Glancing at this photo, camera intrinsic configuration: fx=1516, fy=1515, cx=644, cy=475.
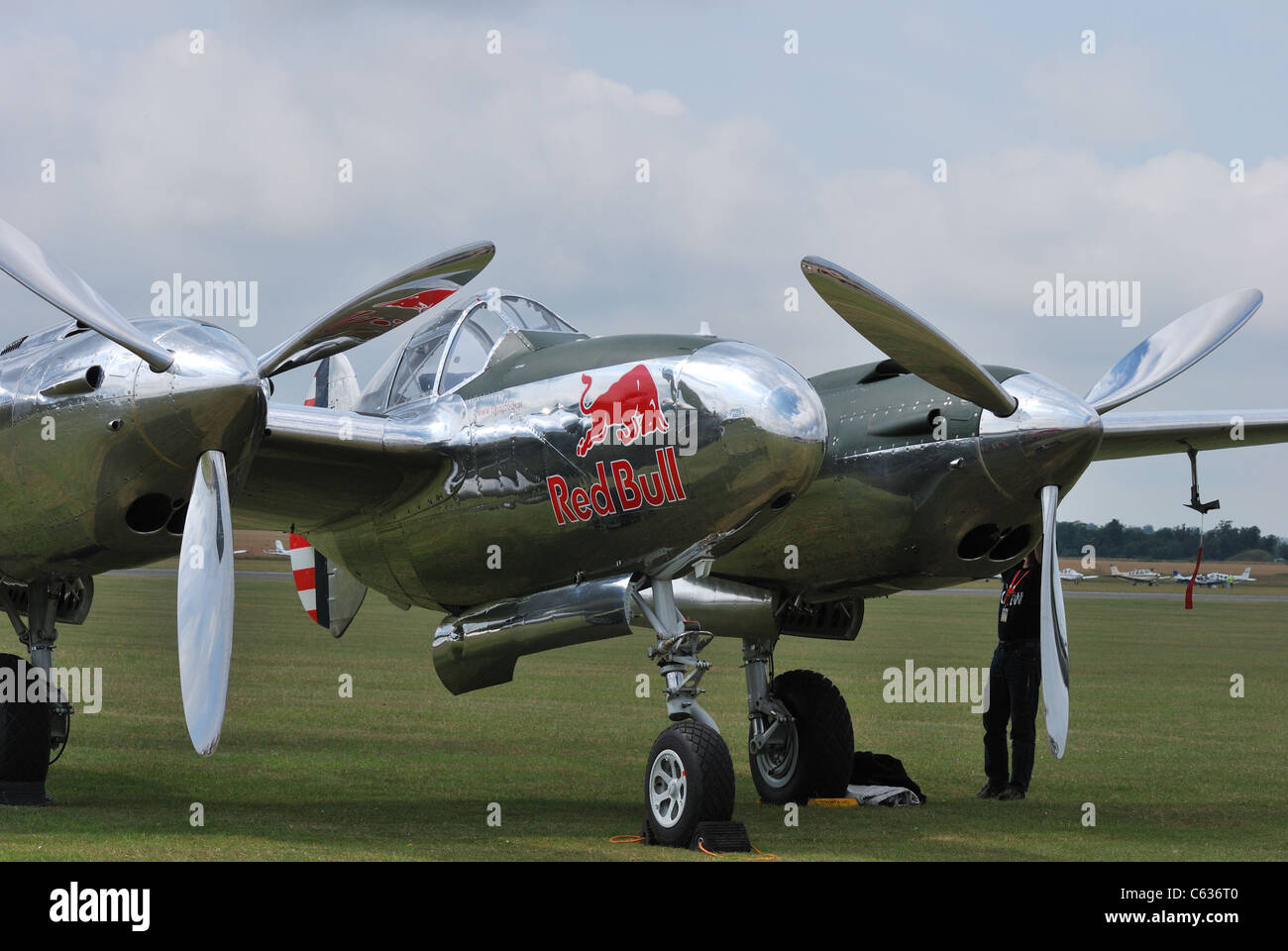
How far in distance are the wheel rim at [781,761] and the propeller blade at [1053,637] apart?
2.71 meters

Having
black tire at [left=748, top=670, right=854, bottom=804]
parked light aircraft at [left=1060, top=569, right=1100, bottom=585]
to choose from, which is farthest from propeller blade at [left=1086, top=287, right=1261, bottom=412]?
parked light aircraft at [left=1060, top=569, right=1100, bottom=585]

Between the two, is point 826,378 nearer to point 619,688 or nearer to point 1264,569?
point 619,688

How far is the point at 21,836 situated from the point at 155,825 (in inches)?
40.9

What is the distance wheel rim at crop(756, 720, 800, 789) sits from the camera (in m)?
13.6

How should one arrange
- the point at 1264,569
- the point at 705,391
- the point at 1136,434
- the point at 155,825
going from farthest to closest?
the point at 1264,569 → the point at 1136,434 → the point at 155,825 → the point at 705,391

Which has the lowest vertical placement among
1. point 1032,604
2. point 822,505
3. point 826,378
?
point 1032,604

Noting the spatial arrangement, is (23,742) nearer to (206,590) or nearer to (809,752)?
(206,590)

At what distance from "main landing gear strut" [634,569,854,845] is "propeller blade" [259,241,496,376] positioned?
2.75 meters

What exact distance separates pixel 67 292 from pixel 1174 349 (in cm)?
945

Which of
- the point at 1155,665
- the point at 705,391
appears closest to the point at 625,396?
the point at 705,391

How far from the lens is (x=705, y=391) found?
10188mm

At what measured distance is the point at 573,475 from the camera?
10.8 m

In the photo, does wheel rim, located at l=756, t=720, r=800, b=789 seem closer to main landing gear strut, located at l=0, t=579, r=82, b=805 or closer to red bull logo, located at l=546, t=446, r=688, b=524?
red bull logo, located at l=546, t=446, r=688, b=524

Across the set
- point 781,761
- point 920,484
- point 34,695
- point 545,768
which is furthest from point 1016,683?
point 34,695
